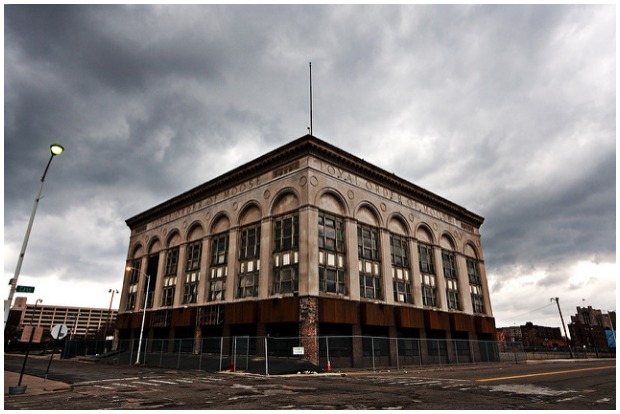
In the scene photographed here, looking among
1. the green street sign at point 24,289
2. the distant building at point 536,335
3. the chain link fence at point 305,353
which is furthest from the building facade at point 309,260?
the distant building at point 536,335

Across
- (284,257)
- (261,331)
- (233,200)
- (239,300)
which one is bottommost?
(261,331)

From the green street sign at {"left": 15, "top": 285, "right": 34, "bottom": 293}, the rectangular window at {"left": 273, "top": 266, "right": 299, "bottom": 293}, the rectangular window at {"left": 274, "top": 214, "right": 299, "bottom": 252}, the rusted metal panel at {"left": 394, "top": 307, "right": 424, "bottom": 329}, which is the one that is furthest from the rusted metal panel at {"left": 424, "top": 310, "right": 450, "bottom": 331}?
the green street sign at {"left": 15, "top": 285, "right": 34, "bottom": 293}

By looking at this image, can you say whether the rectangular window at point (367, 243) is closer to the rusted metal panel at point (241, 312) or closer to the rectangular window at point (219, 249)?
the rusted metal panel at point (241, 312)

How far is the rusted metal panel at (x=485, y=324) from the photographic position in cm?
4531

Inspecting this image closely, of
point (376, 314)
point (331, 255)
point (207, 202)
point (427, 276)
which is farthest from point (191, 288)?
point (427, 276)

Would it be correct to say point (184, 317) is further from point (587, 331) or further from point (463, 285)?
point (587, 331)

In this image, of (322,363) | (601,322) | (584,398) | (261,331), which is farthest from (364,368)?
(601,322)

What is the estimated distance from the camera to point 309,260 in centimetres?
3103

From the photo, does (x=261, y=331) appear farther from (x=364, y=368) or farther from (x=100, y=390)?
(x=100, y=390)

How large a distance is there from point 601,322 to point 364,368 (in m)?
177

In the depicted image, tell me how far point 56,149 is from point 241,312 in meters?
21.4

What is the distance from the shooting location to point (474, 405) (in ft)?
36.8

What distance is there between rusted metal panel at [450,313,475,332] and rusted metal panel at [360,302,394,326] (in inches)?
403

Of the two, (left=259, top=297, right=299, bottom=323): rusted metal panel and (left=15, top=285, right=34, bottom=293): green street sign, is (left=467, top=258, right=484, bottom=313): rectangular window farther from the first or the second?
(left=15, top=285, right=34, bottom=293): green street sign
